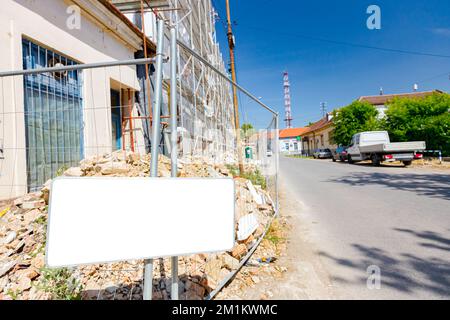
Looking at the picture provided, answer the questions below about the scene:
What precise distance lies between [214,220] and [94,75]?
5.60m

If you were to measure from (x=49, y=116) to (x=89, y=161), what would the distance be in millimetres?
1350

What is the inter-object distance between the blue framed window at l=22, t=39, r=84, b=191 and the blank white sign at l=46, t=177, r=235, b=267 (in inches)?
151

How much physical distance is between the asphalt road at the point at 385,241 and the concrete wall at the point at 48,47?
11.6 ft

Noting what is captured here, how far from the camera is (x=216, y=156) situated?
3838mm

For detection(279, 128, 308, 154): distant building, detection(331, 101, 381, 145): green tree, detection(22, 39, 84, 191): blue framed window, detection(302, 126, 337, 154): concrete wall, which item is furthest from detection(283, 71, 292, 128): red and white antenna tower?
detection(22, 39, 84, 191): blue framed window

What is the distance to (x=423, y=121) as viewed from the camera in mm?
18016

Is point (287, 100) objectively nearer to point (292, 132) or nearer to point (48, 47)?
point (292, 132)

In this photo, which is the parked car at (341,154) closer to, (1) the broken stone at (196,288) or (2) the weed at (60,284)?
(1) the broken stone at (196,288)

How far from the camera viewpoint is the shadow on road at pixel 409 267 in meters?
2.33

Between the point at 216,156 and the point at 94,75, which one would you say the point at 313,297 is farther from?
the point at 94,75

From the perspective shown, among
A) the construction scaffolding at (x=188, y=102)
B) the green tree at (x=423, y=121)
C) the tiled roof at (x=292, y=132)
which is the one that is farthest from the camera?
the tiled roof at (x=292, y=132)

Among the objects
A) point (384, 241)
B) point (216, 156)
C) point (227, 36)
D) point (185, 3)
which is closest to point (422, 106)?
point (227, 36)

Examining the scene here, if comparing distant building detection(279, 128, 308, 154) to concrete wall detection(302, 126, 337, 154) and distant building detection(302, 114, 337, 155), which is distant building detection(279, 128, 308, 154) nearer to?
distant building detection(302, 114, 337, 155)

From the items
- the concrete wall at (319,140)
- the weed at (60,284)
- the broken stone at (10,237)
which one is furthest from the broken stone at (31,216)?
the concrete wall at (319,140)
